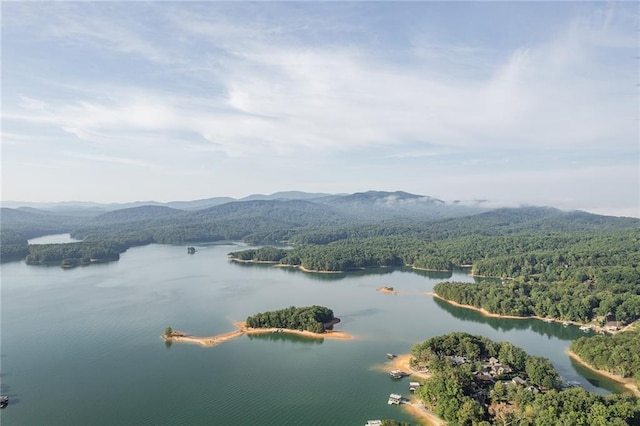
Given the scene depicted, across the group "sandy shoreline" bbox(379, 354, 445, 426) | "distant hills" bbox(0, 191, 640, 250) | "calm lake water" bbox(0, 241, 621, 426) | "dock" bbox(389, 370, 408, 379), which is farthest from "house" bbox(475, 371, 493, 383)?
"distant hills" bbox(0, 191, 640, 250)

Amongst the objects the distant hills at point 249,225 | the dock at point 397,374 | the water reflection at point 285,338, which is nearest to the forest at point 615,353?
the dock at point 397,374

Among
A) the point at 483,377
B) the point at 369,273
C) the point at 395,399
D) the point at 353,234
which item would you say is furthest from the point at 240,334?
the point at 353,234

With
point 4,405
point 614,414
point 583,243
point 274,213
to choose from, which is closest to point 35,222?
point 274,213

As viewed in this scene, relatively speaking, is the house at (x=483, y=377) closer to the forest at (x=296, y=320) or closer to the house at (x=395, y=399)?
the house at (x=395, y=399)

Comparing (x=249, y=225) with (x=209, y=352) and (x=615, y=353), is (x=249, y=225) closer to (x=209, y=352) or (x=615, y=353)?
(x=209, y=352)

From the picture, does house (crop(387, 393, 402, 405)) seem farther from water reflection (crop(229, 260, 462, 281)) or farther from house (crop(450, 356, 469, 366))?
water reflection (crop(229, 260, 462, 281))
